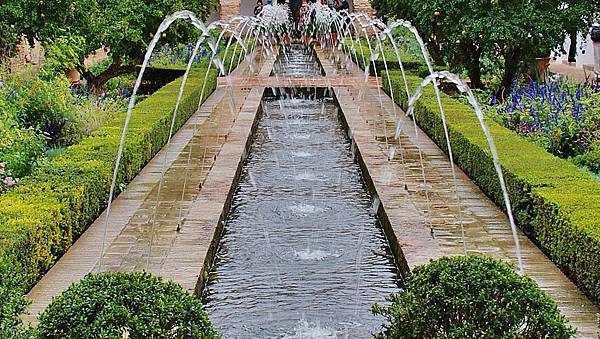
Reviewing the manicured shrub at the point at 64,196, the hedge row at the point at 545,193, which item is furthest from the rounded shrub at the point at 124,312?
the hedge row at the point at 545,193

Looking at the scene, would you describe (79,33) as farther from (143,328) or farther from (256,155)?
(143,328)

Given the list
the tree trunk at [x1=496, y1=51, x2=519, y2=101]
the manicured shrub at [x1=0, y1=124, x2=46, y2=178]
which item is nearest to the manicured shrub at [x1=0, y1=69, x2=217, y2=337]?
the manicured shrub at [x1=0, y1=124, x2=46, y2=178]

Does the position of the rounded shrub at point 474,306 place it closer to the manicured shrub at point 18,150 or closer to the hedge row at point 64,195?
the hedge row at point 64,195

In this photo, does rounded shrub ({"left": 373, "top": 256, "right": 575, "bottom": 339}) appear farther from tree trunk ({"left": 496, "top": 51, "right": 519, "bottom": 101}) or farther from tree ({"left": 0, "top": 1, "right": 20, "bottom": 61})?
tree trunk ({"left": 496, "top": 51, "right": 519, "bottom": 101})

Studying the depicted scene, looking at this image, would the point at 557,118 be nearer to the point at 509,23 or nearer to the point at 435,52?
the point at 509,23

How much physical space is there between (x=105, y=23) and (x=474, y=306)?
10.7 meters

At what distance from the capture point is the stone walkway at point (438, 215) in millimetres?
5176

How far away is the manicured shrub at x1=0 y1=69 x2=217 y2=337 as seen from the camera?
16.8 ft

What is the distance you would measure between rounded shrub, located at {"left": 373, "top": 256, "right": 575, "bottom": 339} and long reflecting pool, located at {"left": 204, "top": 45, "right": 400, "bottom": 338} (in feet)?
5.20

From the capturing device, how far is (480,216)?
6.67 meters

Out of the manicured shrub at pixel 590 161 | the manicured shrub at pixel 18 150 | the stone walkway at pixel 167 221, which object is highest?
the manicured shrub at pixel 18 150

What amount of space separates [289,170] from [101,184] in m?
2.57

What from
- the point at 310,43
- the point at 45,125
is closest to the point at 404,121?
the point at 45,125

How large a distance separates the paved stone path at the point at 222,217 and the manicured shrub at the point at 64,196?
0.12m
